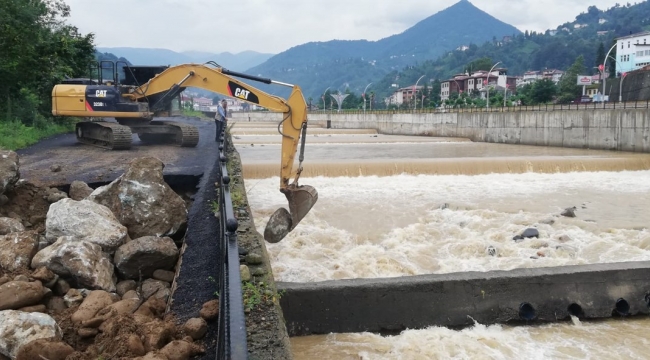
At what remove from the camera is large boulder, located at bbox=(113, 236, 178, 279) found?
200 inches

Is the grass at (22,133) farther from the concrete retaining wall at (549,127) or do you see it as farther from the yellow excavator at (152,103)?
the concrete retaining wall at (549,127)

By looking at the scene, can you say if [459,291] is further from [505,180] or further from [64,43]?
[64,43]

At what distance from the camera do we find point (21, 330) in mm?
3670

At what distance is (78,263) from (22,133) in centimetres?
1399

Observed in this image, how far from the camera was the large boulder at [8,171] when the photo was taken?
628 centimetres

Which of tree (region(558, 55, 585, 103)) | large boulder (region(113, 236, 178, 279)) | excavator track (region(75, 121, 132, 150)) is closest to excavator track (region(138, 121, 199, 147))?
excavator track (region(75, 121, 132, 150))

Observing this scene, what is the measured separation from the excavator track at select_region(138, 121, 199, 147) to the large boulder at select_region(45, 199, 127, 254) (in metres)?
10.1

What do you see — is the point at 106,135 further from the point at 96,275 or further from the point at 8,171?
the point at 96,275

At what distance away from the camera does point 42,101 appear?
2156 centimetres

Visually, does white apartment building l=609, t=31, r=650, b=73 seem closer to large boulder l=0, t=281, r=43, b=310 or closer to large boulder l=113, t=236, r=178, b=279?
large boulder l=113, t=236, r=178, b=279

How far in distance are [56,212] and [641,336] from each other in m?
6.98

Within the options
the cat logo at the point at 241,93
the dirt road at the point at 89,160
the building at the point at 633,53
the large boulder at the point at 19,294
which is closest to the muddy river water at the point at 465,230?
the dirt road at the point at 89,160

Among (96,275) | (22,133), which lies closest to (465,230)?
(96,275)

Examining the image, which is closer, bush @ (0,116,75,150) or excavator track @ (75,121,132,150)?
excavator track @ (75,121,132,150)
